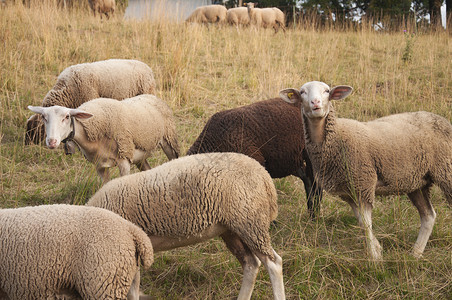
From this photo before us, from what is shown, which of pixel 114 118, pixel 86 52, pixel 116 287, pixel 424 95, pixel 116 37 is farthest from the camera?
pixel 116 37

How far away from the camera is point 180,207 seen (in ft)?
10.3

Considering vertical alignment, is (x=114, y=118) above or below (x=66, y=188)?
above

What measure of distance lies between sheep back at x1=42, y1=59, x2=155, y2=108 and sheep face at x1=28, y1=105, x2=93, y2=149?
6.02ft

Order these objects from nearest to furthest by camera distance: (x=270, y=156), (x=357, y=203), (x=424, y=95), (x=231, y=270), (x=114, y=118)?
(x=231, y=270) < (x=357, y=203) < (x=270, y=156) < (x=114, y=118) < (x=424, y=95)

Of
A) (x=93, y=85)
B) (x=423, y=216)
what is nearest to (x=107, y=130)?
(x=93, y=85)

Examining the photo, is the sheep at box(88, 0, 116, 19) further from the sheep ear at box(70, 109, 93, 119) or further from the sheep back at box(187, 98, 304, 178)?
the sheep back at box(187, 98, 304, 178)

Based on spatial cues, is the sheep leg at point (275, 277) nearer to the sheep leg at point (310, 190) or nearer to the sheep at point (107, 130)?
the sheep leg at point (310, 190)

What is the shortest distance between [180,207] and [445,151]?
7.79ft

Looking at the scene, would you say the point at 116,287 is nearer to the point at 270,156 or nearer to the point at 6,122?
the point at 270,156

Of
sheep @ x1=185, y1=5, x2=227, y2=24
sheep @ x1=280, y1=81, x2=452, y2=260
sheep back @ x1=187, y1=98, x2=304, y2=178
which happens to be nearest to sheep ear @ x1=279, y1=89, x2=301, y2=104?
sheep @ x1=280, y1=81, x2=452, y2=260

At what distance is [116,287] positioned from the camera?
2.51 metres

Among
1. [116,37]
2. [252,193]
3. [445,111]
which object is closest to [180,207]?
[252,193]

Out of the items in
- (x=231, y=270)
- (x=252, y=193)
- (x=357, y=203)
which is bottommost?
(x=231, y=270)

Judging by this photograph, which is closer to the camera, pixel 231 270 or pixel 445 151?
pixel 231 270
